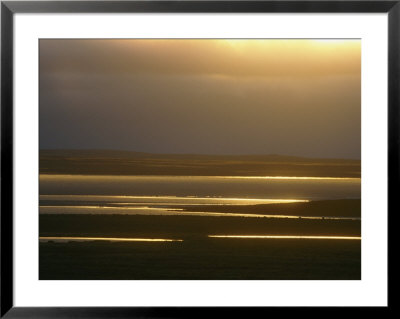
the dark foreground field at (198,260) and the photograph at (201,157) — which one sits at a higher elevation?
the photograph at (201,157)

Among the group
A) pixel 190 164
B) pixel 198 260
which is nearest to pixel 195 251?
pixel 198 260

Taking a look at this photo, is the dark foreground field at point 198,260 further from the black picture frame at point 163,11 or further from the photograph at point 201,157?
the black picture frame at point 163,11

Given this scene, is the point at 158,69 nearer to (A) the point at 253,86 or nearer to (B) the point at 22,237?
(A) the point at 253,86

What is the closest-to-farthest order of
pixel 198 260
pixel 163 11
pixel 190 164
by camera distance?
1. pixel 163 11
2. pixel 198 260
3. pixel 190 164

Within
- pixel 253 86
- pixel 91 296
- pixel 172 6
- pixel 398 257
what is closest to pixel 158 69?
pixel 253 86

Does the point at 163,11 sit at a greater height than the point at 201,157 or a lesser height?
greater

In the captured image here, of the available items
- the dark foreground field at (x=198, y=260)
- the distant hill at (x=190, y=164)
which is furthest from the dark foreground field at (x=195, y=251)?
the distant hill at (x=190, y=164)

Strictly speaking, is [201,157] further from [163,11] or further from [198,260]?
[163,11]
